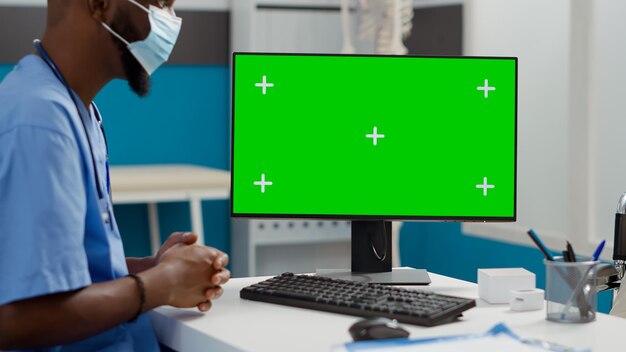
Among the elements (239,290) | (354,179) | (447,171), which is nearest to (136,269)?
(239,290)

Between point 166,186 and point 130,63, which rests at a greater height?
point 130,63

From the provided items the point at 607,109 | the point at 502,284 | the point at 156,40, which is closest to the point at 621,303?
the point at 502,284

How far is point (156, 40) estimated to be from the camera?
1.46 m

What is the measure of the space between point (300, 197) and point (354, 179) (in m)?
0.10

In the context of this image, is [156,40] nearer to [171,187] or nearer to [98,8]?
[98,8]

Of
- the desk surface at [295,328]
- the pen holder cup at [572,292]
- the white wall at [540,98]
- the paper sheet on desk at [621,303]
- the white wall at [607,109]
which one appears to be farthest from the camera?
the white wall at [540,98]

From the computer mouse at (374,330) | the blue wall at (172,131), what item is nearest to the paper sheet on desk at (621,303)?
the computer mouse at (374,330)

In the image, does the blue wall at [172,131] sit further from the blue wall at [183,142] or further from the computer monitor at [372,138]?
the computer monitor at [372,138]

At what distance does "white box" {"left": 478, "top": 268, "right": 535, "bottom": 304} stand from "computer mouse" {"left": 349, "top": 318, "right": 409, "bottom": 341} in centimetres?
38

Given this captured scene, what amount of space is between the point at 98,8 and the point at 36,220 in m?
0.36

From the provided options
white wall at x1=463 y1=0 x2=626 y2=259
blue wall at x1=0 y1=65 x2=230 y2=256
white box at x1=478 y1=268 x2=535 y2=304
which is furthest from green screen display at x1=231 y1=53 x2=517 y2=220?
blue wall at x1=0 y1=65 x2=230 y2=256

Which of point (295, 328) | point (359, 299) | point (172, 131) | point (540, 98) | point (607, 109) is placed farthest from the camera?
point (172, 131)

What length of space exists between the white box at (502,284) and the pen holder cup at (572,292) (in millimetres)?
136

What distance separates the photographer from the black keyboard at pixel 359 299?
1.32m
